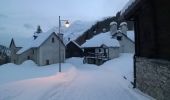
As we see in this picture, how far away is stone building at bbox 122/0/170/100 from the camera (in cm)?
1083

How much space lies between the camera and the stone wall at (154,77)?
10849 mm

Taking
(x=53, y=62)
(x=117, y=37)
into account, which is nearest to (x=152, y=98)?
(x=53, y=62)

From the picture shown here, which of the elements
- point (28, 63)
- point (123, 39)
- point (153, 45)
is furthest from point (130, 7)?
point (123, 39)

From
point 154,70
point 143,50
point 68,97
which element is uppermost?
point 143,50

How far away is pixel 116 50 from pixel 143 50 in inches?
1323

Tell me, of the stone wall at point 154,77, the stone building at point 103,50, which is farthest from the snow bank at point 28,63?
the stone wall at point 154,77

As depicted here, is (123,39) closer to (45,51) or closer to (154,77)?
(45,51)

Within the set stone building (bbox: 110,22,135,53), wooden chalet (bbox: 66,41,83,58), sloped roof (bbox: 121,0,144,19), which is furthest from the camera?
wooden chalet (bbox: 66,41,83,58)

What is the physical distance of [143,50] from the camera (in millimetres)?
14516

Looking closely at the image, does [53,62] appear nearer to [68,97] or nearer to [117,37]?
[117,37]

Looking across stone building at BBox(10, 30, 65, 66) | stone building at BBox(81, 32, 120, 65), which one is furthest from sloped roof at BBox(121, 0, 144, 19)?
stone building at BBox(81, 32, 120, 65)

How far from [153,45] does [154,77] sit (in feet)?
5.08

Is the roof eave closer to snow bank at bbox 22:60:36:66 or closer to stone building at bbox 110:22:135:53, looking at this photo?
snow bank at bbox 22:60:36:66

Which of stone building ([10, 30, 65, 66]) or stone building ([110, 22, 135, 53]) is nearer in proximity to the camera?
stone building ([10, 30, 65, 66])
